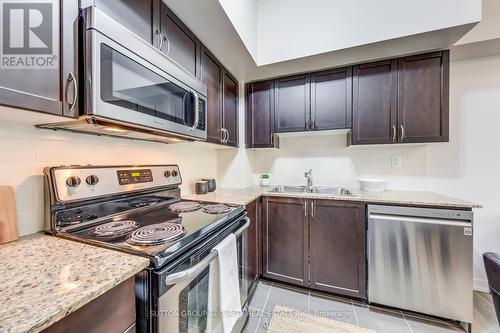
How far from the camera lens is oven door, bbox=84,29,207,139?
75 cm

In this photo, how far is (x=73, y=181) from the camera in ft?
3.16

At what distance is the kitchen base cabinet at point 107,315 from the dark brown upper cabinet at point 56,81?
2.02 ft

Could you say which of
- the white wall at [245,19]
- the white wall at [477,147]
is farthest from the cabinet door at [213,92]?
the white wall at [477,147]

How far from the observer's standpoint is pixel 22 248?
0.77 m

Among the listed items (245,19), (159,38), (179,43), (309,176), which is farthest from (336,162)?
(159,38)

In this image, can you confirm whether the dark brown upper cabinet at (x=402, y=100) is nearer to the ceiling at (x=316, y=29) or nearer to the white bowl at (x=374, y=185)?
the ceiling at (x=316, y=29)

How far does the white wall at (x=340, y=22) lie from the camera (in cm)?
142

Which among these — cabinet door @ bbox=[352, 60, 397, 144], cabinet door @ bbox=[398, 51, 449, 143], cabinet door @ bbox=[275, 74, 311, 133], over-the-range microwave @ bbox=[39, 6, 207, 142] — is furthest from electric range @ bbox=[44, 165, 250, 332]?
cabinet door @ bbox=[398, 51, 449, 143]

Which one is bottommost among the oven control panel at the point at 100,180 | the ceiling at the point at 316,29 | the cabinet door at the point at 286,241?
the cabinet door at the point at 286,241

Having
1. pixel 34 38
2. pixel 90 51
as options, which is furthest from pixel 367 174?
pixel 34 38

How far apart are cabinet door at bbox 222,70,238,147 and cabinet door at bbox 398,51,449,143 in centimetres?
155

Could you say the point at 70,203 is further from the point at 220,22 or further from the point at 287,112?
the point at 287,112

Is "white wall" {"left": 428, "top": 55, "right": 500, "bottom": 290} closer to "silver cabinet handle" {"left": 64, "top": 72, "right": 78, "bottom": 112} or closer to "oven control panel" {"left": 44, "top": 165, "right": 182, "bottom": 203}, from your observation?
"oven control panel" {"left": 44, "top": 165, "right": 182, "bottom": 203}

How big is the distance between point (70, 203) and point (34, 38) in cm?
65
